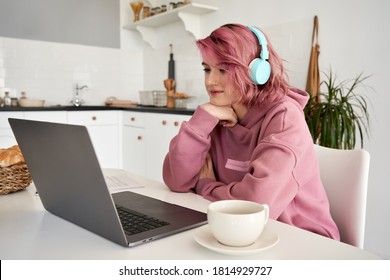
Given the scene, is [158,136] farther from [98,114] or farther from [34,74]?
[34,74]

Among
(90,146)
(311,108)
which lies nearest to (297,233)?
(90,146)

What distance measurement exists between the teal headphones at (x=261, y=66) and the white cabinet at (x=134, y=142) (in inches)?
109

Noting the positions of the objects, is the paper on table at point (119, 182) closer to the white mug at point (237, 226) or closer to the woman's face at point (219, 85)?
the woman's face at point (219, 85)

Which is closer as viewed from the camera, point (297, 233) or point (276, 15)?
point (297, 233)

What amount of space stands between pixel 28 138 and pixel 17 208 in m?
0.22

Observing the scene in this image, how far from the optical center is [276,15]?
319 cm

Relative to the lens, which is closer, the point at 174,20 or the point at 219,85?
the point at 219,85

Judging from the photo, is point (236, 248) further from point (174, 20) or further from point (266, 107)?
point (174, 20)

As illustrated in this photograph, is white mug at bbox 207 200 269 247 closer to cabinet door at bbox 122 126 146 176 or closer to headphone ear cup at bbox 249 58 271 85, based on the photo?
headphone ear cup at bbox 249 58 271 85

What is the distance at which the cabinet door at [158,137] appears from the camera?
3.53 meters

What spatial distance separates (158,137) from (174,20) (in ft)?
4.35

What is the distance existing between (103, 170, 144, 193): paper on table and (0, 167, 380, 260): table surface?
31 cm

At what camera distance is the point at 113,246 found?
0.73 m

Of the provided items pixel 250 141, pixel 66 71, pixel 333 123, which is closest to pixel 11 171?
pixel 250 141
